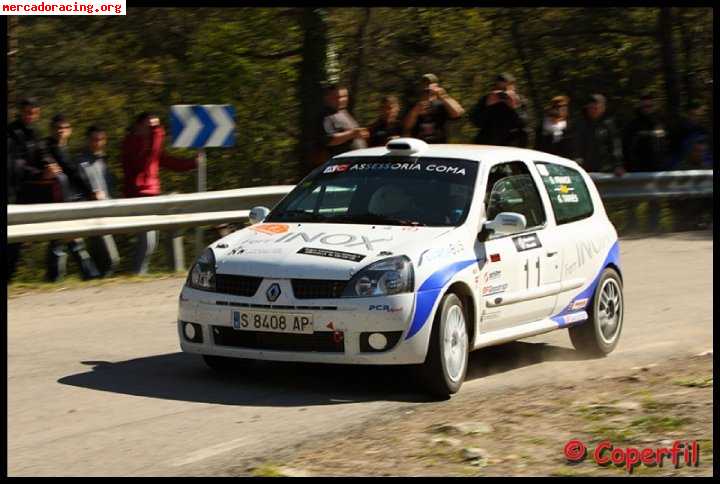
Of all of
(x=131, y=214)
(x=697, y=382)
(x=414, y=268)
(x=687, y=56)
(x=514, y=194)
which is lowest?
(x=697, y=382)

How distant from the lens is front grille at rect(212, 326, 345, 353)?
8555 mm

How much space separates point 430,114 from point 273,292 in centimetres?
803

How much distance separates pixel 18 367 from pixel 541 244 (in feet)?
12.2

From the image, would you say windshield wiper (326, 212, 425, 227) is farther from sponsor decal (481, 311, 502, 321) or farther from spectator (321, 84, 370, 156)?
spectator (321, 84, 370, 156)

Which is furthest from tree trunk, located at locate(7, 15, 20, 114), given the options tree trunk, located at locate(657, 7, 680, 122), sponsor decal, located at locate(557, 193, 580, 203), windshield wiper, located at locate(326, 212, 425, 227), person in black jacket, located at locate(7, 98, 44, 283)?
windshield wiper, located at locate(326, 212, 425, 227)

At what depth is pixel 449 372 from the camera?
875 cm

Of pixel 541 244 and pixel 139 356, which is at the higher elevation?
pixel 541 244

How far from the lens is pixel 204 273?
9000 mm

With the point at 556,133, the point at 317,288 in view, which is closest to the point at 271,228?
the point at 317,288

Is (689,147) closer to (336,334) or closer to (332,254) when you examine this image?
(332,254)

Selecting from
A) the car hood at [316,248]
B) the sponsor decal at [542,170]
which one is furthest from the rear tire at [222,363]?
the sponsor decal at [542,170]

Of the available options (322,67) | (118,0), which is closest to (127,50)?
(118,0)

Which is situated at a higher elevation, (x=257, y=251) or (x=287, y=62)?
(x=287, y=62)

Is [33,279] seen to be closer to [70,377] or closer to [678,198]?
[70,377]
